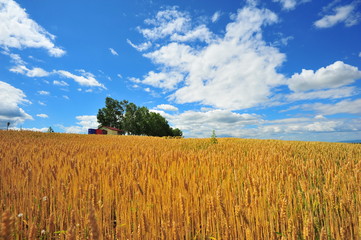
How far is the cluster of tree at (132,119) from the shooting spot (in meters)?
59.0

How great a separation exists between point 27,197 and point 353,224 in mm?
3705

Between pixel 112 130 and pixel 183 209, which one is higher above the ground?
pixel 112 130

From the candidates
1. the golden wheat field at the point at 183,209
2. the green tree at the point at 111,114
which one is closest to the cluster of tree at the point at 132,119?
the green tree at the point at 111,114

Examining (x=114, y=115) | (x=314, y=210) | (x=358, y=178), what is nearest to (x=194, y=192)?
(x=314, y=210)

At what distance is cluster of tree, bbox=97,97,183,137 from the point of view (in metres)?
59.0

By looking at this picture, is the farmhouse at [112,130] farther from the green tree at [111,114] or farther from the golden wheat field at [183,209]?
the golden wheat field at [183,209]

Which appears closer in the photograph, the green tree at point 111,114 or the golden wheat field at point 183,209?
the golden wheat field at point 183,209

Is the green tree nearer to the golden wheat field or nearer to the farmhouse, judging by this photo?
the farmhouse

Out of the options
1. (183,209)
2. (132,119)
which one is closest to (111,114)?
(132,119)

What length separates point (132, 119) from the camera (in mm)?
59594

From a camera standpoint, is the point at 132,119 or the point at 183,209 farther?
the point at 132,119

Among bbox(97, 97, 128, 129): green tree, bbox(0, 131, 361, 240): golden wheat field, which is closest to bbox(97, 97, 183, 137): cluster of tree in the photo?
bbox(97, 97, 128, 129): green tree

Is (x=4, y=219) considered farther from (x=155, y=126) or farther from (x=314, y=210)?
(x=155, y=126)

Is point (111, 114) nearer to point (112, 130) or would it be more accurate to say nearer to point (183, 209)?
point (112, 130)
